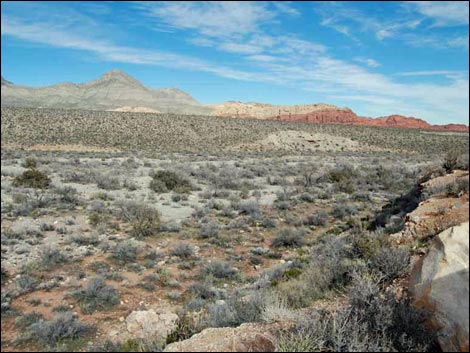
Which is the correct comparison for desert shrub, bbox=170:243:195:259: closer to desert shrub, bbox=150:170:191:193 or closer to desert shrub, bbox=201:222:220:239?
desert shrub, bbox=201:222:220:239

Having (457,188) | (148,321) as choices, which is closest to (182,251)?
(148,321)

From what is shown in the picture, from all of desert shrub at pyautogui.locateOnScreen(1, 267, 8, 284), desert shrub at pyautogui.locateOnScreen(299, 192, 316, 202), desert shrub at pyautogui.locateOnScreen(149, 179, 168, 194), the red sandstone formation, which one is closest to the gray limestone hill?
the red sandstone formation

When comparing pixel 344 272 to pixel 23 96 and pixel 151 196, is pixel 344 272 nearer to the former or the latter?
pixel 151 196

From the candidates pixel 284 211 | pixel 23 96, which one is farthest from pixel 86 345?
pixel 23 96

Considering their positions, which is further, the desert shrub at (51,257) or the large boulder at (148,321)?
the desert shrub at (51,257)

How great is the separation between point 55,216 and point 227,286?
27.8 ft

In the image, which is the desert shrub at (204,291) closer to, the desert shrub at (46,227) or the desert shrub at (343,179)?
the desert shrub at (46,227)

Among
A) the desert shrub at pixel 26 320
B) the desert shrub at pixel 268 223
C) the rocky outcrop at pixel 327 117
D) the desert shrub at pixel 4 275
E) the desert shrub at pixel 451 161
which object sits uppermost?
the rocky outcrop at pixel 327 117

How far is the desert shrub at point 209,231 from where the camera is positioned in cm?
1289

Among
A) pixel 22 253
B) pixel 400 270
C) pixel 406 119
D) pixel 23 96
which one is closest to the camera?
pixel 400 270

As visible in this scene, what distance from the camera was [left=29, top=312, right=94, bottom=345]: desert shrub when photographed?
6.55 metres

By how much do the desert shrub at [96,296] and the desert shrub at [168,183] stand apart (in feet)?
37.0

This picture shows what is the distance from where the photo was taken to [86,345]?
6469 mm

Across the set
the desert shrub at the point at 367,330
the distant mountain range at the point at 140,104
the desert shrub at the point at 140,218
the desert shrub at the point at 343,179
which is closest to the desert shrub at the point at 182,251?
the desert shrub at the point at 140,218
